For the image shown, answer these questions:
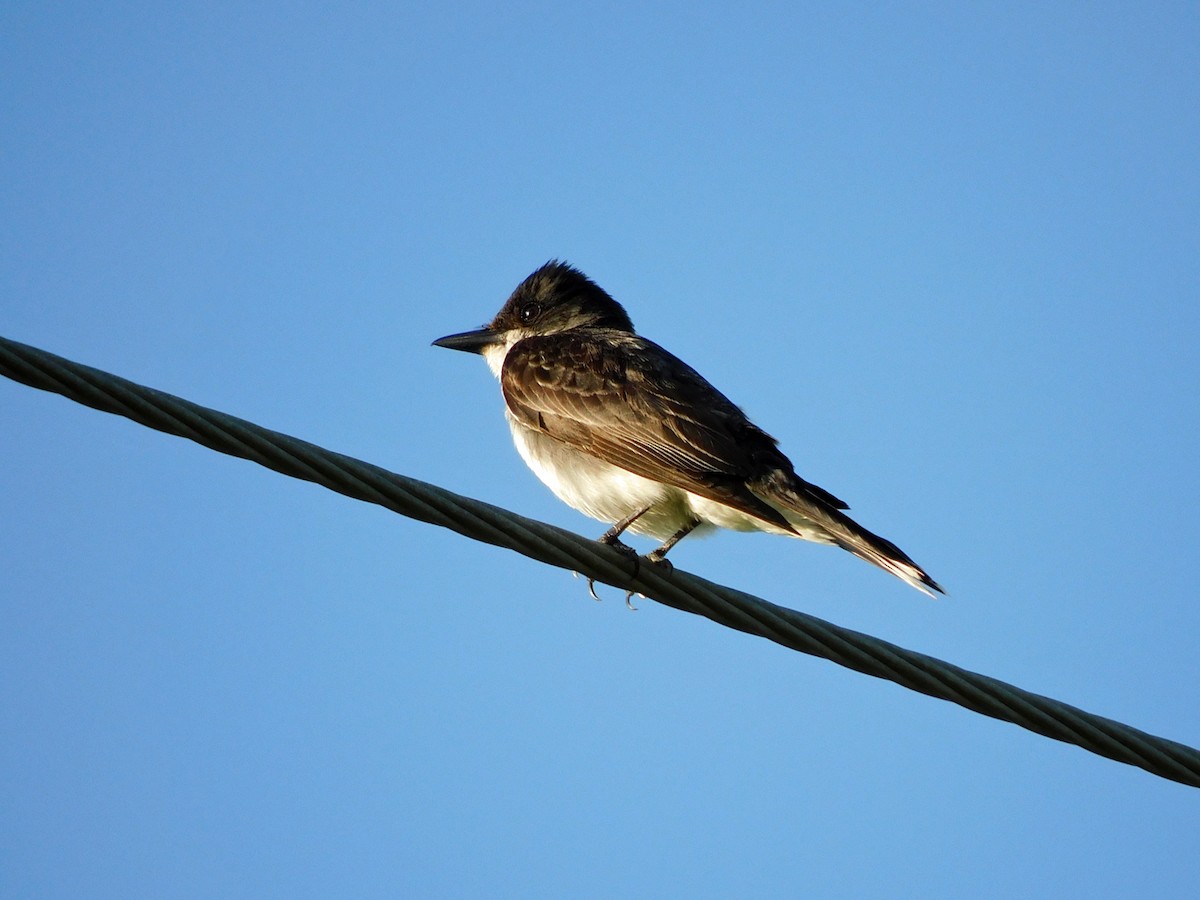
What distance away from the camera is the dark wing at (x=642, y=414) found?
6642 mm

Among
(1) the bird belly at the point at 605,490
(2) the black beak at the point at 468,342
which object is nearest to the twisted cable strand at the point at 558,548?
(1) the bird belly at the point at 605,490

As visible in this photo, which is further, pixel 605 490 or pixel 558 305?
pixel 558 305

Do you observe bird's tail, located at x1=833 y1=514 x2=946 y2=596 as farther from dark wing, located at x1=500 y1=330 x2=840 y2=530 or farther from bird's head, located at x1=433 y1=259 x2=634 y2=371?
bird's head, located at x1=433 y1=259 x2=634 y2=371

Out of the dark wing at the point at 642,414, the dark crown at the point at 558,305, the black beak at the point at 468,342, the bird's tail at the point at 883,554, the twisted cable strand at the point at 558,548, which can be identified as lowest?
the twisted cable strand at the point at 558,548

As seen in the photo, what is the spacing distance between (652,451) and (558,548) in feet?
7.26

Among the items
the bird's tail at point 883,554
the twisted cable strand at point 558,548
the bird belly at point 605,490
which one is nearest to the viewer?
the twisted cable strand at point 558,548

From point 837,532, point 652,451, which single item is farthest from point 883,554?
point 652,451

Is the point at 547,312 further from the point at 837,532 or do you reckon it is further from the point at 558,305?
the point at 837,532

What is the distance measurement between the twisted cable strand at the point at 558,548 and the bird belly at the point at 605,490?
2.05 meters

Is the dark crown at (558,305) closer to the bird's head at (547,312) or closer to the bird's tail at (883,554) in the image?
the bird's head at (547,312)

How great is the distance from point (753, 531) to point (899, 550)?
1011mm

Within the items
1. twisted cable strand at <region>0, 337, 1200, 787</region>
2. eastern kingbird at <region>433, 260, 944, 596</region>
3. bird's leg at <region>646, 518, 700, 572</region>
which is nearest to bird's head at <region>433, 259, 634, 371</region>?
eastern kingbird at <region>433, 260, 944, 596</region>

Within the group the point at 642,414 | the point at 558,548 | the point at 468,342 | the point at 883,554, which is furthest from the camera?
the point at 468,342

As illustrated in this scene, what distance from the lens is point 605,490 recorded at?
714 centimetres
